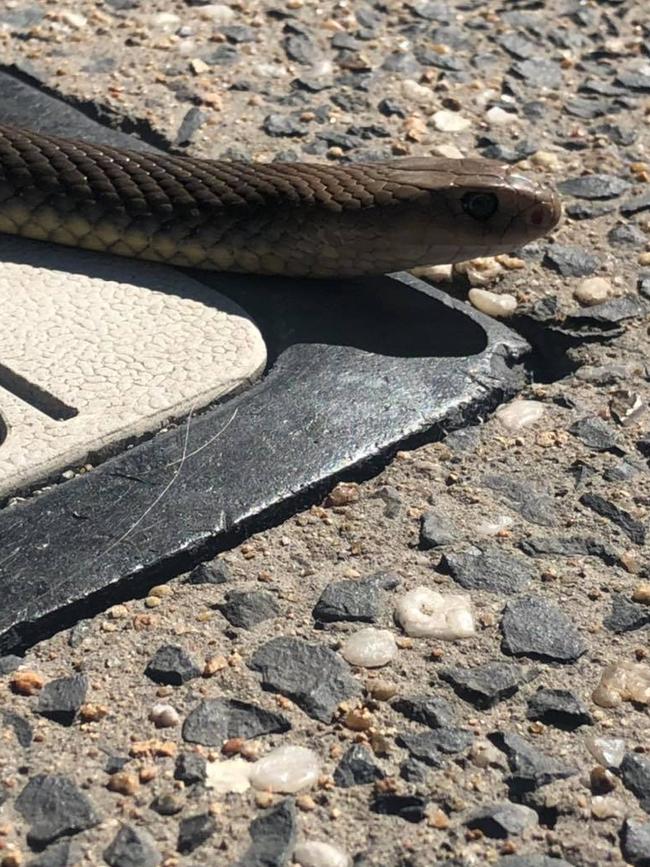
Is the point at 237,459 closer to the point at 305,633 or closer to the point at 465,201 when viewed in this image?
the point at 305,633

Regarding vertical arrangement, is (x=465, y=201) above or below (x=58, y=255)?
above

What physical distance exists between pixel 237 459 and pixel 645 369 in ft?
3.45

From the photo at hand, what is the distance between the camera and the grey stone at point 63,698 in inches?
97.7

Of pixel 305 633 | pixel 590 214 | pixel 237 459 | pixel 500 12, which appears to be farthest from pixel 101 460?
pixel 500 12

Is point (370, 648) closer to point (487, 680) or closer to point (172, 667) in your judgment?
point (487, 680)

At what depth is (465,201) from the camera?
3.65 metres

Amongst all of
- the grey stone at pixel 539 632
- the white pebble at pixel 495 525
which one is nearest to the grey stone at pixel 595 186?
the white pebble at pixel 495 525

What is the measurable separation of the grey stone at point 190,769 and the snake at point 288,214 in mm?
1572

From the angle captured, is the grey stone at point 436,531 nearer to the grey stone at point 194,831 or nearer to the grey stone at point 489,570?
the grey stone at point 489,570

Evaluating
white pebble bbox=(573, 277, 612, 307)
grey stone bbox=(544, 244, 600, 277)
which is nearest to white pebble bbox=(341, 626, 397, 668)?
white pebble bbox=(573, 277, 612, 307)

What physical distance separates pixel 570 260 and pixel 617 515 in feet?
3.40

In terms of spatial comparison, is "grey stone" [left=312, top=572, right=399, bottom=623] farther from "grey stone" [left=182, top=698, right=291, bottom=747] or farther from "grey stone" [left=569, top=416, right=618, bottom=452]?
"grey stone" [left=569, top=416, right=618, bottom=452]

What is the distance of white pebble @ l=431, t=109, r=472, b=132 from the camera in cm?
454

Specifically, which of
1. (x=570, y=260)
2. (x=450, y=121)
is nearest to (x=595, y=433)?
(x=570, y=260)
